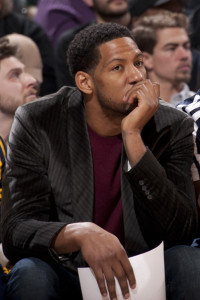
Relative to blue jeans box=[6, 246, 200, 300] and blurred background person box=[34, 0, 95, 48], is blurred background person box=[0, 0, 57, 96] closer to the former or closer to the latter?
blurred background person box=[34, 0, 95, 48]

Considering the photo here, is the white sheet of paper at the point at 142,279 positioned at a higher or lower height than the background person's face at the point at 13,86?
lower

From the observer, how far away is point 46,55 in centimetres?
378

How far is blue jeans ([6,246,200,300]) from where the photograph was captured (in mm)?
1749

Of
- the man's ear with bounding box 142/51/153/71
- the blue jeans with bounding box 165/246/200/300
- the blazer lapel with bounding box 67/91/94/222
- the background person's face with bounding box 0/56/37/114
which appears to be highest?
the man's ear with bounding box 142/51/153/71

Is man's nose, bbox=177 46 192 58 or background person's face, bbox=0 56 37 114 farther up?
man's nose, bbox=177 46 192 58

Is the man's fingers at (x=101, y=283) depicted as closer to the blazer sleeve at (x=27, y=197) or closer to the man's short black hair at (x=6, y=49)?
the blazer sleeve at (x=27, y=197)

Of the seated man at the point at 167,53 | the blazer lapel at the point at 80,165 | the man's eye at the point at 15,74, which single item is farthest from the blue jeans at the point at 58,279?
the seated man at the point at 167,53

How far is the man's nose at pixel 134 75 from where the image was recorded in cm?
199

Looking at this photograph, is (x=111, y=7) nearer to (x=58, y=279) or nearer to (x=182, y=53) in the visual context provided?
(x=182, y=53)

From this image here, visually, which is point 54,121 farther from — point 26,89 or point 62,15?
point 62,15

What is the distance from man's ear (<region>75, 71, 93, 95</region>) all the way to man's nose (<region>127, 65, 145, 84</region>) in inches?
6.6

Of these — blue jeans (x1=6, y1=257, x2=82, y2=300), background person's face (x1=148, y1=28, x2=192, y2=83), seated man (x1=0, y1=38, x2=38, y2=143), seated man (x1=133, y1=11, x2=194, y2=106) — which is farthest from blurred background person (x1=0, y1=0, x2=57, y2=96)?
blue jeans (x1=6, y1=257, x2=82, y2=300)

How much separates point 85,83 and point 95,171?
32 cm

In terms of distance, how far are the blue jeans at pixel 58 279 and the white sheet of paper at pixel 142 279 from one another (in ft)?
0.32
